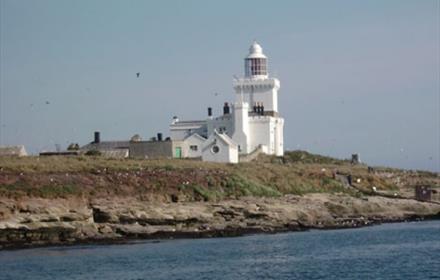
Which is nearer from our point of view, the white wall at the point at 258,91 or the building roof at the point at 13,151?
the building roof at the point at 13,151

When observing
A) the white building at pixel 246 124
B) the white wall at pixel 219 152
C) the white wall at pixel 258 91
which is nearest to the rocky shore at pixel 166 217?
the white wall at pixel 219 152

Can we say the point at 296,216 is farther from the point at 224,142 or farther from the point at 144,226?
the point at 224,142

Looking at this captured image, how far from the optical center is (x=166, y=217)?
172 ft

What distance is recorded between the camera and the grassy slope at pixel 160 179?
177ft

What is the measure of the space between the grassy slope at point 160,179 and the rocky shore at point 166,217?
1.33 metres

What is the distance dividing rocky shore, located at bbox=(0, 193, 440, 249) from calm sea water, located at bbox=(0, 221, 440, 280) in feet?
6.65

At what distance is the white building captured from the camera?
8131 cm

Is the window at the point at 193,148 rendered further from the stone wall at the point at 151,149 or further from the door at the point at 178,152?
the stone wall at the point at 151,149

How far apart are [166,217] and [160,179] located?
7338mm

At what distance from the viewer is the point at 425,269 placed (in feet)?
125

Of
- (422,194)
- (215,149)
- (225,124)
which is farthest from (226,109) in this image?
(422,194)

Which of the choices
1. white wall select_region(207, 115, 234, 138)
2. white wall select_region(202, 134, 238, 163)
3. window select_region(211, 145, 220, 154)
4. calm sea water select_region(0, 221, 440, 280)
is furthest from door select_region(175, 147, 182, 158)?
calm sea water select_region(0, 221, 440, 280)

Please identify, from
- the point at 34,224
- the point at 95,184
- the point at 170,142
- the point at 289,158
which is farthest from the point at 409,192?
the point at 34,224

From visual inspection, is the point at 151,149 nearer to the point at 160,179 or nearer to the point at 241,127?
the point at 241,127
